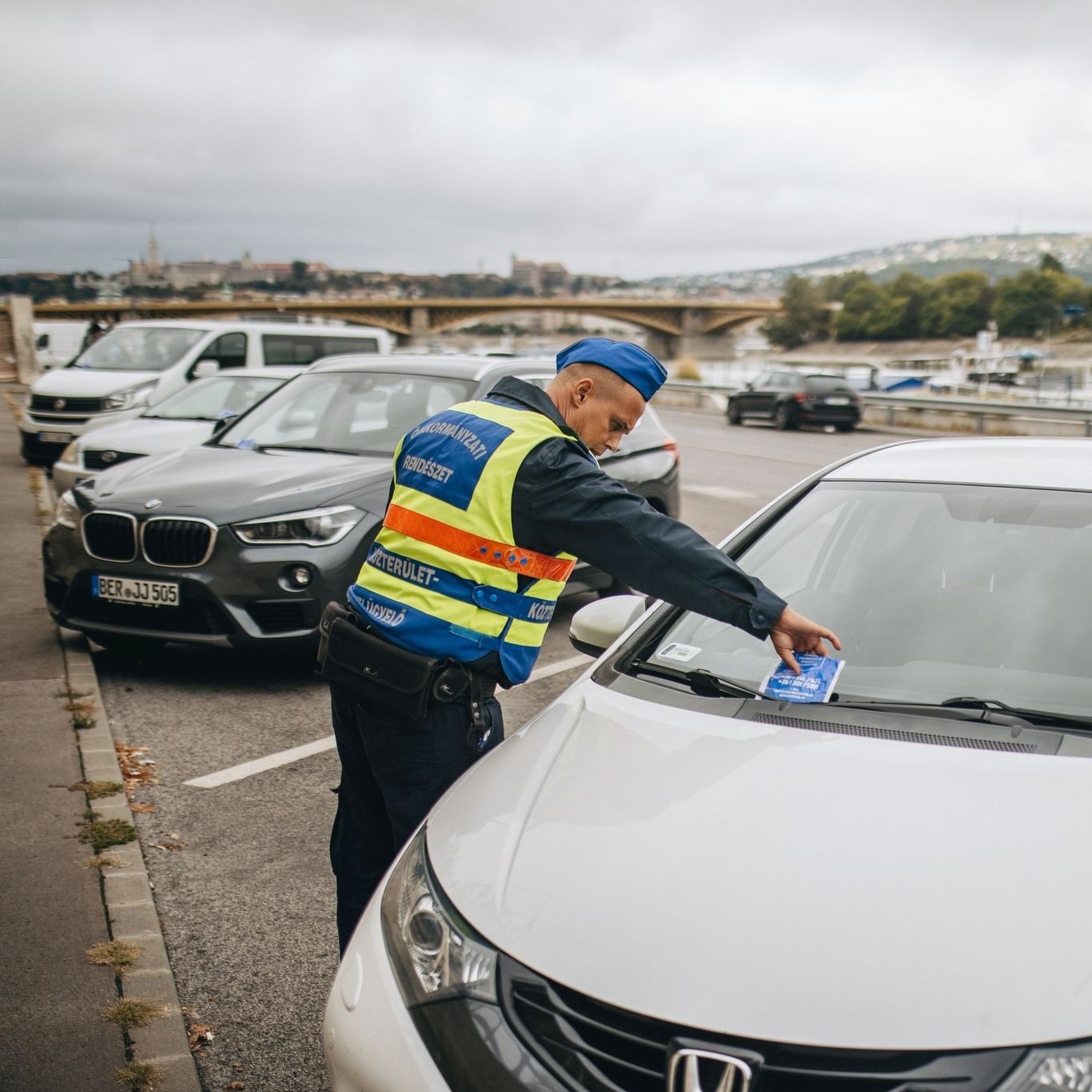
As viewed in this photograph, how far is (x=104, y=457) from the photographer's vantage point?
9.92 metres

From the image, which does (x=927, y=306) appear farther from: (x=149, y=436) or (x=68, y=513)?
(x=68, y=513)

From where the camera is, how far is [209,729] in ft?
17.7

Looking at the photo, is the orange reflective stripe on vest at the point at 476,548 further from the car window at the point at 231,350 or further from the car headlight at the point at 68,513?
the car window at the point at 231,350

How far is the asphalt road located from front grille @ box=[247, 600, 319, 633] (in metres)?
0.37

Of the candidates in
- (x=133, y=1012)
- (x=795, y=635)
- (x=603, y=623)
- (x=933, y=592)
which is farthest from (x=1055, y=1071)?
(x=133, y=1012)

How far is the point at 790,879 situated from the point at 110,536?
187 inches

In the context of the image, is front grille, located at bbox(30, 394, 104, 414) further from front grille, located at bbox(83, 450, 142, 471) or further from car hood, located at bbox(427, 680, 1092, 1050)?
car hood, located at bbox(427, 680, 1092, 1050)

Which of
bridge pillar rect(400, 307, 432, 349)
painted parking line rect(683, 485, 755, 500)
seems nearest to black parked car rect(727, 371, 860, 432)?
painted parking line rect(683, 485, 755, 500)

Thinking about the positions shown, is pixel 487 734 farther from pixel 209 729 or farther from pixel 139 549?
pixel 139 549

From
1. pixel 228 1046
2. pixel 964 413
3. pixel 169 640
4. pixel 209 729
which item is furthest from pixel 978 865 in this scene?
pixel 964 413

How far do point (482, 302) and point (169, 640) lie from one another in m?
76.0

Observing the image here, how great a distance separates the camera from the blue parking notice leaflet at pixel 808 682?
2.59 meters

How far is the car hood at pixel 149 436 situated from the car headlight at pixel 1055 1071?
882 centimetres

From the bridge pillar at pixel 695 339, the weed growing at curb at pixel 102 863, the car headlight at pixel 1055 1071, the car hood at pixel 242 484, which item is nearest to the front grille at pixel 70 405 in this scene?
the car hood at pixel 242 484
